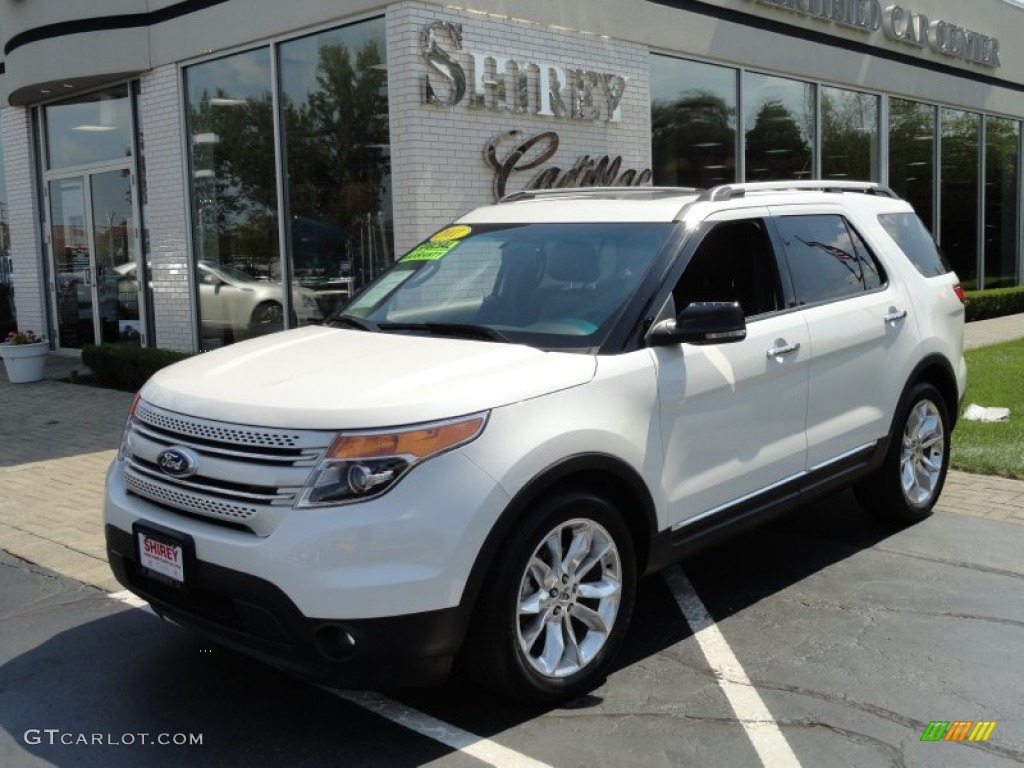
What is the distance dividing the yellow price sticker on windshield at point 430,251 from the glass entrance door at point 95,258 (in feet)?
30.5

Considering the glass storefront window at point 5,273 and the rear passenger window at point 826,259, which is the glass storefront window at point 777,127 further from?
the glass storefront window at point 5,273

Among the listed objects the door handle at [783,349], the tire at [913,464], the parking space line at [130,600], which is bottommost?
the parking space line at [130,600]

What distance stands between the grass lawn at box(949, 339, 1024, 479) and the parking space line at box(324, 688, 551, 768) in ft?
16.2

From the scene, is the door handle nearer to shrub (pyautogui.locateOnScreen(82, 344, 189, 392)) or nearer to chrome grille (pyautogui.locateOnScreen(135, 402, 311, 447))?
chrome grille (pyautogui.locateOnScreen(135, 402, 311, 447))

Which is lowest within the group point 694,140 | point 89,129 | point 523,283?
point 523,283

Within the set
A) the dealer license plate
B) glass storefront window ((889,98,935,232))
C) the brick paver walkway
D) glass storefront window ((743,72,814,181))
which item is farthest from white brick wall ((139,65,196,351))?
glass storefront window ((889,98,935,232))

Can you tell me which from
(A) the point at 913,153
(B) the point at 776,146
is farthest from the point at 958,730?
(A) the point at 913,153

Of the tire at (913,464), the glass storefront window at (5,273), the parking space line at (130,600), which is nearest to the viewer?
the parking space line at (130,600)

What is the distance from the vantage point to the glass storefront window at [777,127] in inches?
562

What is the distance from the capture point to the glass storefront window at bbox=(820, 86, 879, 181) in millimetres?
15758

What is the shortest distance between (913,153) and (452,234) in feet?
49.3

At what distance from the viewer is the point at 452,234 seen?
5266mm

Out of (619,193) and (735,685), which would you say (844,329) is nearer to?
(619,193)

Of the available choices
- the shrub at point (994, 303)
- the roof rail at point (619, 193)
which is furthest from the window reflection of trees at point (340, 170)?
the shrub at point (994, 303)
